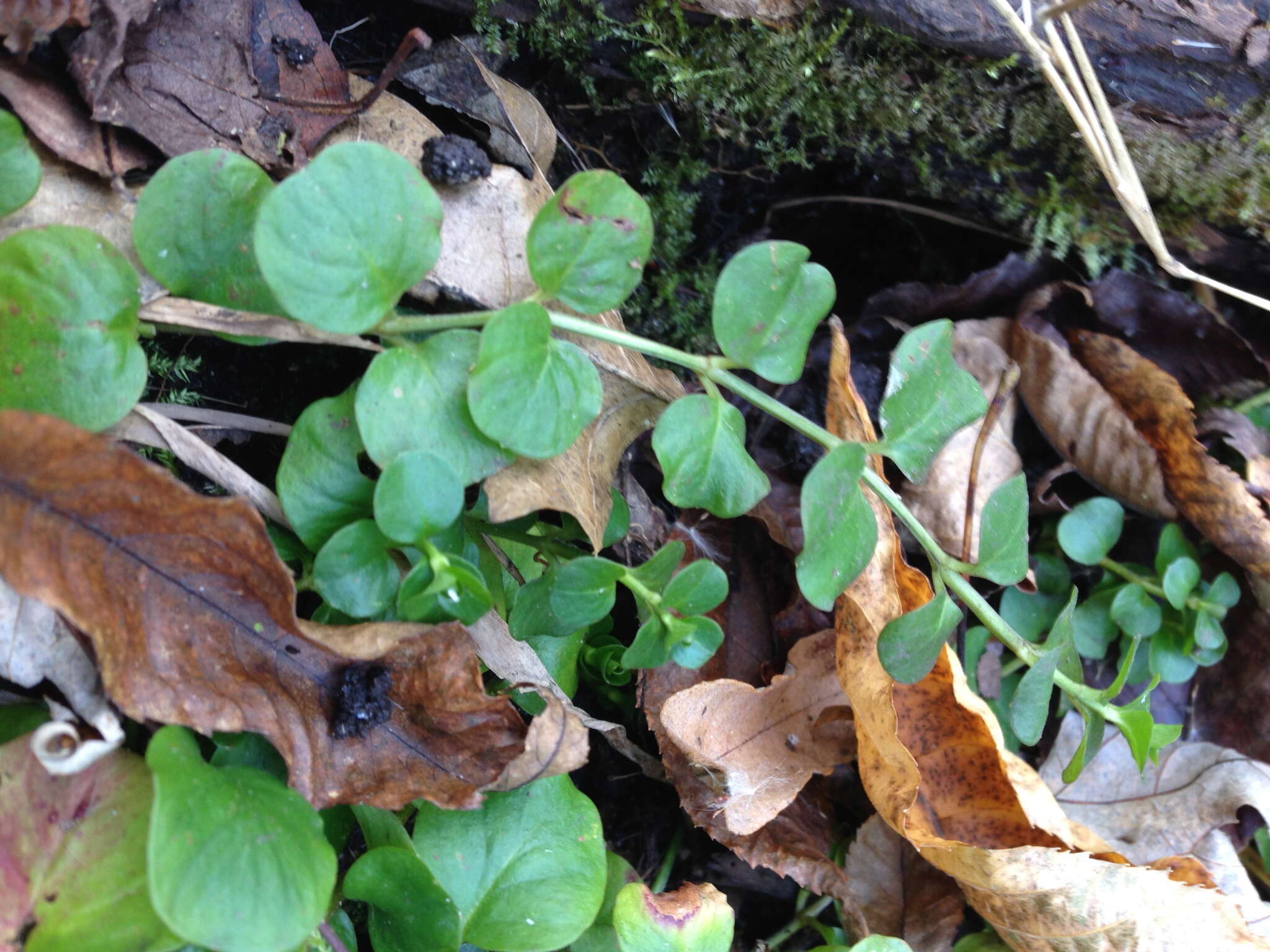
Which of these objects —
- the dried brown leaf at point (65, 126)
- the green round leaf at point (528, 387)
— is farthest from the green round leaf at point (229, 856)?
the dried brown leaf at point (65, 126)

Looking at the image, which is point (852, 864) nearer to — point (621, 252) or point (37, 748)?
point (621, 252)

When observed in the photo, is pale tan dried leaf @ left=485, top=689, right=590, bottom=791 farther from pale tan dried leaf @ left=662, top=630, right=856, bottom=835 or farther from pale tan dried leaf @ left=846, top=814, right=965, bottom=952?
pale tan dried leaf @ left=846, top=814, right=965, bottom=952

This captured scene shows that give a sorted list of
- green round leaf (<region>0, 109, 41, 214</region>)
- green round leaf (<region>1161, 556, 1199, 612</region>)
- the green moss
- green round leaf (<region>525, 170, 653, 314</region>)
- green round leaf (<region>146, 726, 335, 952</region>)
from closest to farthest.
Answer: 1. green round leaf (<region>146, 726, 335, 952</region>)
2. green round leaf (<region>0, 109, 41, 214</region>)
3. green round leaf (<region>525, 170, 653, 314</region>)
4. the green moss
5. green round leaf (<region>1161, 556, 1199, 612</region>)

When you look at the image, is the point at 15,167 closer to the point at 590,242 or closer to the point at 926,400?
the point at 590,242

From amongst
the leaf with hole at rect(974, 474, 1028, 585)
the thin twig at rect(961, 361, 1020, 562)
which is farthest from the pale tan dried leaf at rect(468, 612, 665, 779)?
the thin twig at rect(961, 361, 1020, 562)

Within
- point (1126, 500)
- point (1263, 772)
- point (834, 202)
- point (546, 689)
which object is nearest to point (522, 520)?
point (546, 689)

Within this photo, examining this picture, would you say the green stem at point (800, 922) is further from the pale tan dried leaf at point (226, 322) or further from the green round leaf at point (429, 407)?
the pale tan dried leaf at point (226, 322)
